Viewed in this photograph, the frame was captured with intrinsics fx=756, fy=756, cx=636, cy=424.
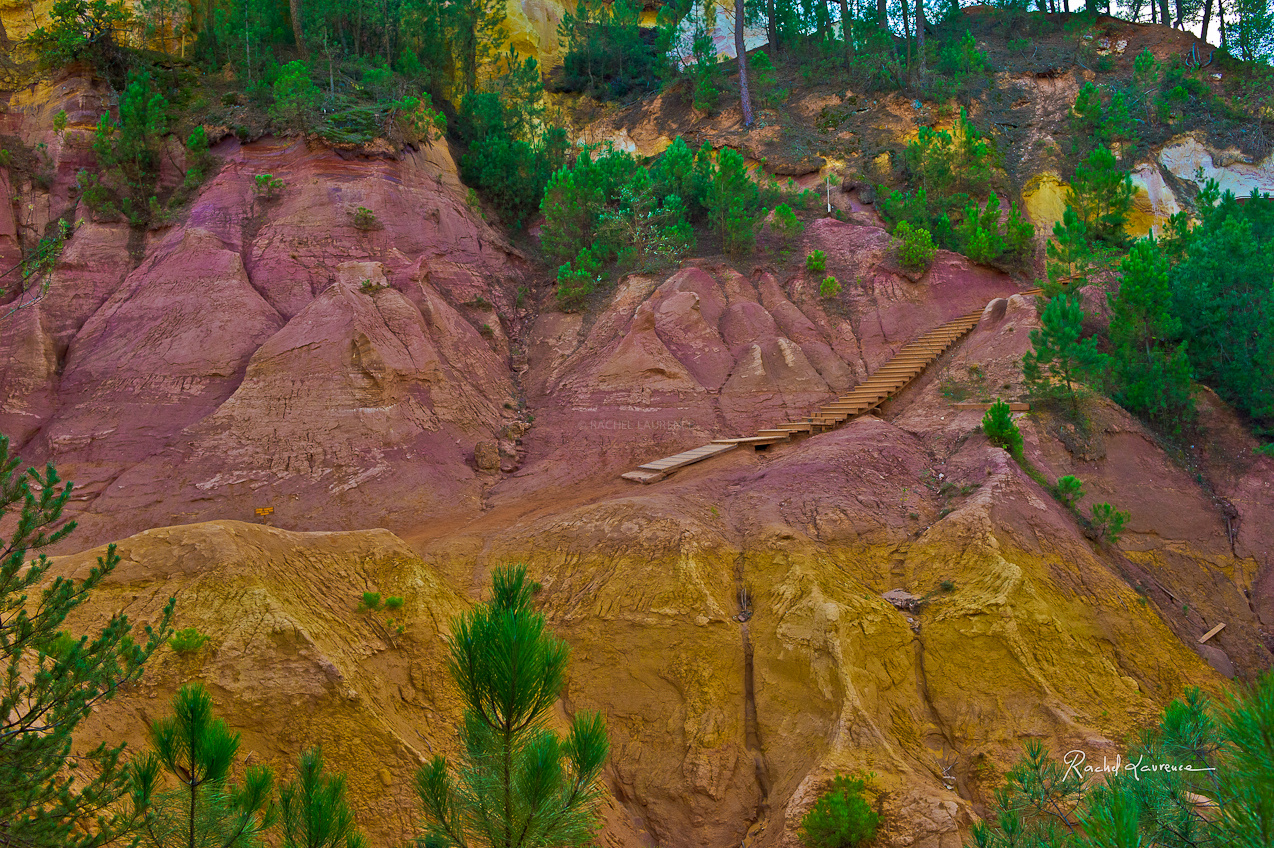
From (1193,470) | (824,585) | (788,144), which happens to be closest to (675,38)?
(788,144)

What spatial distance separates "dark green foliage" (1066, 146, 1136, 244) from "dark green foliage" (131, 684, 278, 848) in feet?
89.9

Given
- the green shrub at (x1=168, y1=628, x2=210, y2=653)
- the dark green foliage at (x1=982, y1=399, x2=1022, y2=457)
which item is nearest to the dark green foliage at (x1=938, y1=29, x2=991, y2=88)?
the dark green foliage at (x1=982, y1=399, x2=1022, y2=457)

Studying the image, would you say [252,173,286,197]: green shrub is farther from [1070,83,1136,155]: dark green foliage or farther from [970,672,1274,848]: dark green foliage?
[1070,83,1136,155]: dark green foliage

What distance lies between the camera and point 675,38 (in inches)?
1725

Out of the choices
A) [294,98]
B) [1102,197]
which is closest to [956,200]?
[1102,197]

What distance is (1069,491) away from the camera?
15836 millimetres

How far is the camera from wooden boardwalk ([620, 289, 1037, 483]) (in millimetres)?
18547

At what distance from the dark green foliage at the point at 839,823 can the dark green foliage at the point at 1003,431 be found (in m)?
8.84

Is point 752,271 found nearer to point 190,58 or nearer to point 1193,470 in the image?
point 1193,470

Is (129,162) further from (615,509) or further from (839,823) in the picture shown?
(839,823)

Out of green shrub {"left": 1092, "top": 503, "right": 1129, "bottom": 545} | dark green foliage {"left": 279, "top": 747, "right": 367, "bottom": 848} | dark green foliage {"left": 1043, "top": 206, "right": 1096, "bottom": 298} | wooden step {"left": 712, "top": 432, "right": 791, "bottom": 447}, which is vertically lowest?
green shrub {"left": 1092, "top": 503, "right": 1129, "bottom": 545}

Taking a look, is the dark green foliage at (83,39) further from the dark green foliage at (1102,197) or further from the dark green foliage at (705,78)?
the dark green foliage at (1102,197)

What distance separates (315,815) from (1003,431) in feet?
49.3

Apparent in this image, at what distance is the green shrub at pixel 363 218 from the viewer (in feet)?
75.7
